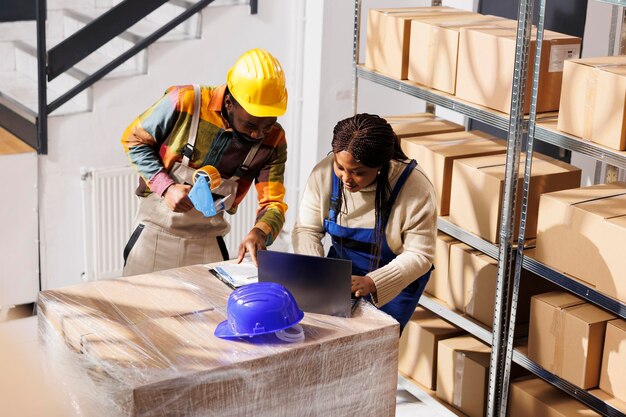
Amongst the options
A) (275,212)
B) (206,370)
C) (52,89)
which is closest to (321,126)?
(52,89)

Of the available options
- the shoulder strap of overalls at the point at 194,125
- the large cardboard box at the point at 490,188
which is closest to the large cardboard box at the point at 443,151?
A: the large cardboard box at the point at 490,188

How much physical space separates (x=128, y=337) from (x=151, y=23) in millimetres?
3463

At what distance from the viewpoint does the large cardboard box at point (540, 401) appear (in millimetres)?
3616

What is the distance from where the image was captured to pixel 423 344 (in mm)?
4297

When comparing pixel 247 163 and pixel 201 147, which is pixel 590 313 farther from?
pixel 201 147

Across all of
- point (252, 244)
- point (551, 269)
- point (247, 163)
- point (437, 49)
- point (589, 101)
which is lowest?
point (551, 269)

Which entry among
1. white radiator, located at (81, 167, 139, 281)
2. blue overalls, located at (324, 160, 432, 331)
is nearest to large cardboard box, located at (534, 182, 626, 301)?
blue overalls, located at (324, 160, 432, 331)

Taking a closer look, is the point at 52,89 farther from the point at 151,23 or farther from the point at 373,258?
the point at 373,258

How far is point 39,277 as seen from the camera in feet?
17.6

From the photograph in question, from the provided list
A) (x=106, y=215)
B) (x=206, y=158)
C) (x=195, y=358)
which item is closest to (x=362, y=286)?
(x=195, y=358)

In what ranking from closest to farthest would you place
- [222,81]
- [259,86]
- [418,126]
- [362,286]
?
[362,286] → [259,86] → [418,126] → [222,81]

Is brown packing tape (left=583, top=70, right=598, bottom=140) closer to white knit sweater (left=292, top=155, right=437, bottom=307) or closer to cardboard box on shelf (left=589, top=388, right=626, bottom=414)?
white knit sweater (left=292, top=155, right=437, bottom=307)

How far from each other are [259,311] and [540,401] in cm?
159

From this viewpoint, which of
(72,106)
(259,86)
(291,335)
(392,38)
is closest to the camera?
(291,335)
